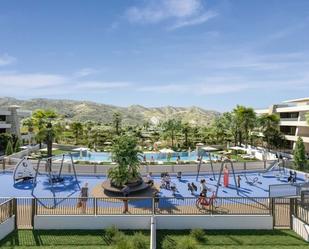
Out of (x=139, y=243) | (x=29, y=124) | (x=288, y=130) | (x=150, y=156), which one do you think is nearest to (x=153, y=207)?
(x=139, y=243)

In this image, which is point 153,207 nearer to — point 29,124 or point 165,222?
point 165,222

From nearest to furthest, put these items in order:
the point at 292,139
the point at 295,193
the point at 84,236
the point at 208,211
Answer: the point at 84,236 < the point at 208,211 < the point at 295,193 < the point at 292,139

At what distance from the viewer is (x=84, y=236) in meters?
15.5

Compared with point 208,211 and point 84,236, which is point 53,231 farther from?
point 208,211

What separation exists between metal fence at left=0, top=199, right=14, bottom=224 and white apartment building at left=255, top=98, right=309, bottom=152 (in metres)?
37.8

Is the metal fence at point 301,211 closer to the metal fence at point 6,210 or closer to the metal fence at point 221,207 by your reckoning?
the metal fence at point 221,207

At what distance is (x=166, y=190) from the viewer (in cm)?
2541

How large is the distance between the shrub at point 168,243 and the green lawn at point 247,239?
5.8 inches

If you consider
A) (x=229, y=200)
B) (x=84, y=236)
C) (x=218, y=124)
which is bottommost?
(x=84, y=236)

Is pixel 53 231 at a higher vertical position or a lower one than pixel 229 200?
lower

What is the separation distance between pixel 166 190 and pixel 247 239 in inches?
419

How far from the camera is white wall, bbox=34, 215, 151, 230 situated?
53.1 ft

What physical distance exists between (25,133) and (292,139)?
158 feet

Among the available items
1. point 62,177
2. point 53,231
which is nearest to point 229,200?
point 53,231
